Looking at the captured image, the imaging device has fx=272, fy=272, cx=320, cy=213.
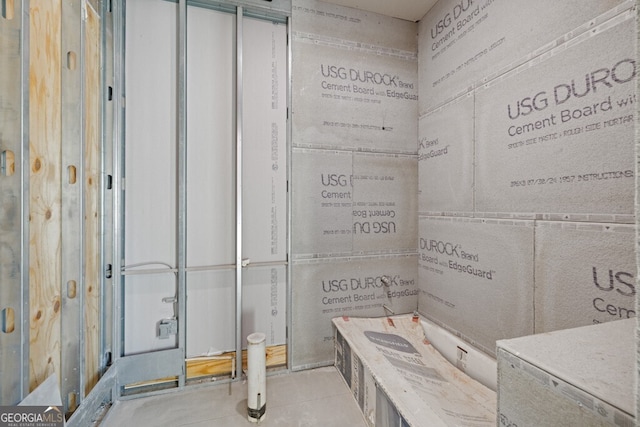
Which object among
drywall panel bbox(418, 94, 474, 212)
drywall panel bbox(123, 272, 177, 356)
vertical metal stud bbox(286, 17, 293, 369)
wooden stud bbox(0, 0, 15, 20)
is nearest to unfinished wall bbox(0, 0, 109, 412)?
wooden stud bbox(0, 0, 15, 20)

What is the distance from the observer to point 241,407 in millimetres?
1685

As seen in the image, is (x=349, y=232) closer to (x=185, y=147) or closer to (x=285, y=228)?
(x=285, y=228)

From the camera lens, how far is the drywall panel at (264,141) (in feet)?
6.59

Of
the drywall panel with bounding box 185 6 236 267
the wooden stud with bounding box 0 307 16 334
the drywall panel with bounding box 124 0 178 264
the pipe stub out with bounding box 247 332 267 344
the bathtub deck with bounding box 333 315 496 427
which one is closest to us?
the wooden stud with bounding box 0 307 16 334

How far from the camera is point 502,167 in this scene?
1592 millimetres

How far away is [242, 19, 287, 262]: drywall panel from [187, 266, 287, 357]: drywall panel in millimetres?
184

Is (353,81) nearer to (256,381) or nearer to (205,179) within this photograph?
(205,179)

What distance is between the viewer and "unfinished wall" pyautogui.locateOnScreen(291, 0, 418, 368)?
2.08 metres

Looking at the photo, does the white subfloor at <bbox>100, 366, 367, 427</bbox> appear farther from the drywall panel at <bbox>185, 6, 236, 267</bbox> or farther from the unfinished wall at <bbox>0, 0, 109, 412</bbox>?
the drywall panel at <bbox>185, 6, 236, 267</bbox>

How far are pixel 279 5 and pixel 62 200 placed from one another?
6.16 feet

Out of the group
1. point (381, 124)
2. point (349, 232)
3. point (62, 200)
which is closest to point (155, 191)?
point (62, 200)

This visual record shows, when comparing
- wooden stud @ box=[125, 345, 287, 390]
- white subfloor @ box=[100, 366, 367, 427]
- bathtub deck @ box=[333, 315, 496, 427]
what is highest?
bathtub deck @ box=[333, 315, 496, 427]

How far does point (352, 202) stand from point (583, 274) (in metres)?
1.39

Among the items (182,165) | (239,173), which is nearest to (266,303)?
(239,173)
